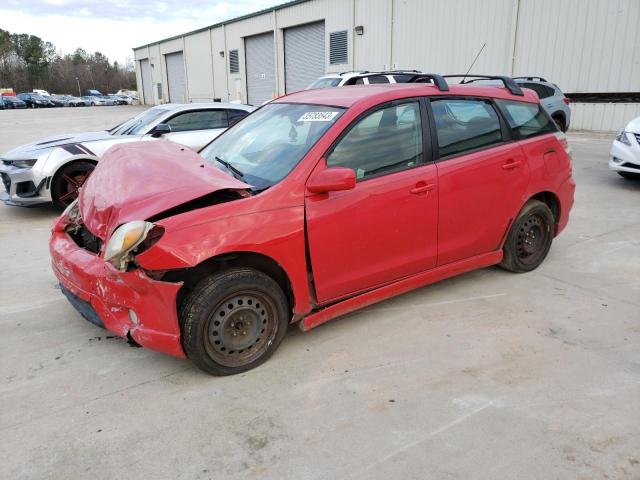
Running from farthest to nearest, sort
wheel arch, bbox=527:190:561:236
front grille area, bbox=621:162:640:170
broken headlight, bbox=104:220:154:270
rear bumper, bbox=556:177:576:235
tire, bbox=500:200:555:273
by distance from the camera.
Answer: front grille area, bbox=621:162:640:170 → rear bumper, bbox=556:177:576:235 → wheel arch, bbox=527:190:561:236 → tire, bbox=500:200:555:273 → broken headlight, bbox=104:220:154:270

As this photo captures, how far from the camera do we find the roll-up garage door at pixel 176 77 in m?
43.5

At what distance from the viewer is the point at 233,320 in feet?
10.2

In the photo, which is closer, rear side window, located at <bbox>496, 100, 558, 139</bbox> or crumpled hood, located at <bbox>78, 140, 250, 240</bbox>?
crumpled hood, located at <bbox>78, 140, 250, 240</bbox>

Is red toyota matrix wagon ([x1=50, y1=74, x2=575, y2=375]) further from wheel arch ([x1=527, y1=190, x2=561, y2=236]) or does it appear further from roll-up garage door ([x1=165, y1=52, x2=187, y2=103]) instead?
roll-up garage door ([x1=165, y1=52, x2=187, y2=103])

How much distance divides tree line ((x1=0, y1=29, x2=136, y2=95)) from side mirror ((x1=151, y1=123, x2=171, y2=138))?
338ft

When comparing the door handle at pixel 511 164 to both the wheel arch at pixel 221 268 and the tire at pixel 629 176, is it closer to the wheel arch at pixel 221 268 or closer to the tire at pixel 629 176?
the wheel arch at pixel 221 268

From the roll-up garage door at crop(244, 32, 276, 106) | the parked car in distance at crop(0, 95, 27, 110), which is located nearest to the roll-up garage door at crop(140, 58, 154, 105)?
the parked car in distance at crop(0, 95, 27, 110)

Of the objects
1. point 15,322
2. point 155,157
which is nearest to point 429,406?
point 155,157

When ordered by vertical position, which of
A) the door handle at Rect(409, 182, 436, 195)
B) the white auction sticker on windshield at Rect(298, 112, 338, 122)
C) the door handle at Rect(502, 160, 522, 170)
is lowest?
the door handle at Rect(409, 182, 436, 195)

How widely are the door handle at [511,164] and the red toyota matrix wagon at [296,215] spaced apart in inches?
0.9

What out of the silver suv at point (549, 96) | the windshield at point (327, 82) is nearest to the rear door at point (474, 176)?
the windshield at point (327, 82)

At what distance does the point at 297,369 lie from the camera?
10.6 feet

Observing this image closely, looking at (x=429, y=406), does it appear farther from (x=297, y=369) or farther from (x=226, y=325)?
(x=226, y=325)

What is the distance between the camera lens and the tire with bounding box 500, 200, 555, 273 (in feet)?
14.7
